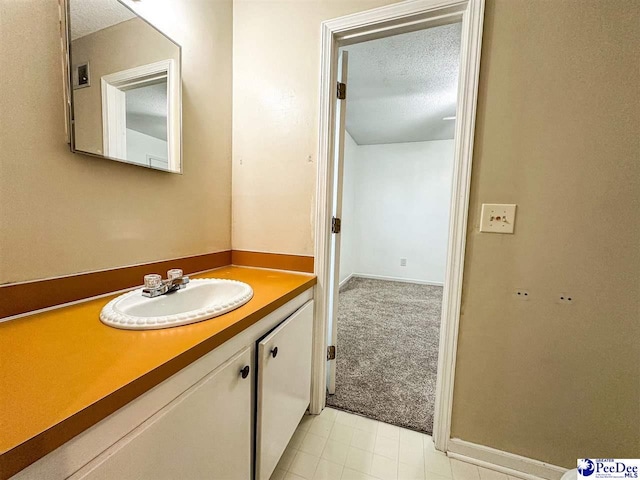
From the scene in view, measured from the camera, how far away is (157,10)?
1005 millimetres

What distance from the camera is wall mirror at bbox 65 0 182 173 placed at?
2.52ft

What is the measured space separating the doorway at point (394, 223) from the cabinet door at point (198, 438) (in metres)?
0.75

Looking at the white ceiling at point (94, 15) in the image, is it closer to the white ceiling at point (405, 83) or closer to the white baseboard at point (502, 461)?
the white ceiling at point (405, 83)

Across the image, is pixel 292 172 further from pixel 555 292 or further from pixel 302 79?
pixel 555 292

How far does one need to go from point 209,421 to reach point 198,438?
38mm

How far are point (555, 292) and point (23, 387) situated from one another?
5.02 feet

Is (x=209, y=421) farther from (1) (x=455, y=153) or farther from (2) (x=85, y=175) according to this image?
(1) (x=455, y=153)

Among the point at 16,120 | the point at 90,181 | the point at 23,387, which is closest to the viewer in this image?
the point at 23,387

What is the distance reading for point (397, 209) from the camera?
4.14 metres

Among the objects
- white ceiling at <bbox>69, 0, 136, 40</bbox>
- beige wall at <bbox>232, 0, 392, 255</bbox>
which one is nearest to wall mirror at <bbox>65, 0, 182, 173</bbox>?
white ceiling at <bbox>69, 0, 136, 40</bbox>

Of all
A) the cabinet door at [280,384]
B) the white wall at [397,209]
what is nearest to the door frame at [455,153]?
the cabinet door at [280,384]

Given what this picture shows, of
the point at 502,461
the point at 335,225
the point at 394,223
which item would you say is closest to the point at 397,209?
the point at 394,223

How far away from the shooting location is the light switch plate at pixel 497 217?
40.5 inches

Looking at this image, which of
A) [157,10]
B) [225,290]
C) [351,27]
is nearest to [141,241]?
[225,290]
